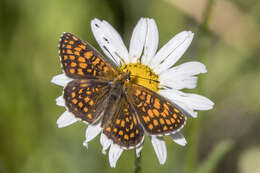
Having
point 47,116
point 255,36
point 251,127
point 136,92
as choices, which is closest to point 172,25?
point 255,36

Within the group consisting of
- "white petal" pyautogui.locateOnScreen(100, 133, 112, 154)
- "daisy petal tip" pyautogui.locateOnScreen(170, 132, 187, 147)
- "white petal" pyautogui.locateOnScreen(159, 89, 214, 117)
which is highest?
"white petal" pyautogui.locateOnScreen(159, 89, 214, 117)

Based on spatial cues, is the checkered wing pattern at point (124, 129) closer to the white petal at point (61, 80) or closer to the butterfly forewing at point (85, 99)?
the butterfly forewing at point (85, 99)

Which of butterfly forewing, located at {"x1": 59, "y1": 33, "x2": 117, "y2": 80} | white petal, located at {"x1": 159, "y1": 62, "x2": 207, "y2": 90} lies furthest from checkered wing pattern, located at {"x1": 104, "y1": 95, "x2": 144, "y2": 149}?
white petal, located at {"x1": 159, "y1": 62, "x2": 207, "y2": 90}

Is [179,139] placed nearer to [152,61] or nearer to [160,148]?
[160,148]

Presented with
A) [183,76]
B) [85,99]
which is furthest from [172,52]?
[85,99]

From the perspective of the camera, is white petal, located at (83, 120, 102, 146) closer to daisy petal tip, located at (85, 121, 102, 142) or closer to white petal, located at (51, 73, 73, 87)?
daisy petal tip, located at (85, 121, 102, 142)

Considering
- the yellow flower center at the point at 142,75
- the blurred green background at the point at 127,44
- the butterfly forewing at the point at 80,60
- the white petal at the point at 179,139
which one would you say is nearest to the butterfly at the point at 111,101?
the butterfly forewing at the point at 80,60
